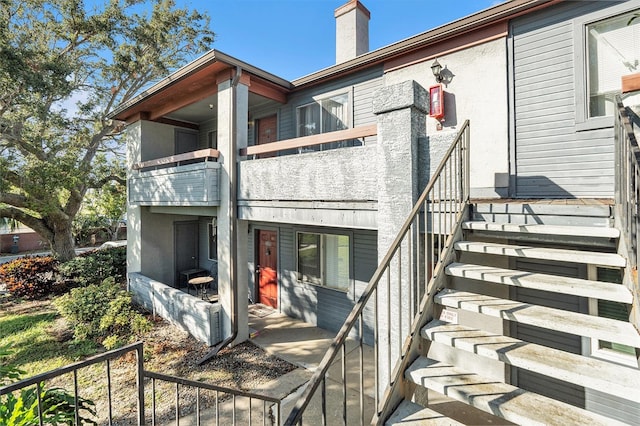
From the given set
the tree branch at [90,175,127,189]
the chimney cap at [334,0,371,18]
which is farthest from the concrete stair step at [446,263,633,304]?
the tree branch at [90,175,127,189]

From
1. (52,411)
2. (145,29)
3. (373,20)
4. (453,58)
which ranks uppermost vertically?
(145,29)

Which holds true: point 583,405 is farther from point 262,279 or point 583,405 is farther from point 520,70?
point 262,279

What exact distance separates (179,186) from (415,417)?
6937mm

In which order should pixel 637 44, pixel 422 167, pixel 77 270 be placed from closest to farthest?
1. pixel 422 167
2. pixel 637 44
3. pixel 77 270

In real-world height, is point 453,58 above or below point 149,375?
above

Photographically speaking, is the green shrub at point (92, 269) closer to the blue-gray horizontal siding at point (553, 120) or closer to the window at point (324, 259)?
the window at point (324, 259)

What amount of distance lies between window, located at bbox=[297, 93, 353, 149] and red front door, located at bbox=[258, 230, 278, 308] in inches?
125

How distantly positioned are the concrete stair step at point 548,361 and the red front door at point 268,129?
6995 mm

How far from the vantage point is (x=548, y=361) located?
2074 millimetres

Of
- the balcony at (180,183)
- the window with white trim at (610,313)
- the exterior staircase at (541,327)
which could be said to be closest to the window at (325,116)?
the balcony at (180,183)

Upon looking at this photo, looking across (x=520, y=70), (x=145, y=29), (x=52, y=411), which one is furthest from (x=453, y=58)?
(x=145, y=29)

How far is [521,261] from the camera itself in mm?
4871

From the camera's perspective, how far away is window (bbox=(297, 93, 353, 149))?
728cm

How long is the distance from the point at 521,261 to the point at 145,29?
14.2 metres
